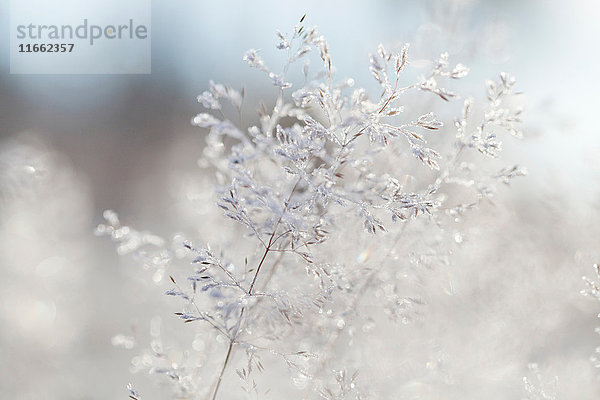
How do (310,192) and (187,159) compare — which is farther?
(187,159)

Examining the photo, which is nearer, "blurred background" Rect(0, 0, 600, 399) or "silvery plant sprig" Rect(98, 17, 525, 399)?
"silvery plant sprig" Rect(98, 17, 525, 399)

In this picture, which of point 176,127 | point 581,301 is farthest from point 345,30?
point 176,127

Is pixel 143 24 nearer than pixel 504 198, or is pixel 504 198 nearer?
pixel 504 198

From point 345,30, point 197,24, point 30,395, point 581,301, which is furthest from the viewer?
point 197,24

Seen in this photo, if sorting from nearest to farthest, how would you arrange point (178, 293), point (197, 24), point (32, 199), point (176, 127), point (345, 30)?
1. point (178, 293)
2. point (32, 199)
3. point (345, 30)
4. point (197, 24)
5. point (176, 127)

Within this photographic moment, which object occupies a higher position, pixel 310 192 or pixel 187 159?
pixel 310 192

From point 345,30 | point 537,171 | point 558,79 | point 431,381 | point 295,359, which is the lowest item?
point 431,381

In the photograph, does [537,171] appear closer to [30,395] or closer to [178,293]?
[178,293]

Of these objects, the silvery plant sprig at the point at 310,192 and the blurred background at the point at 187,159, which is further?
the blurred background at the point at 187,159
